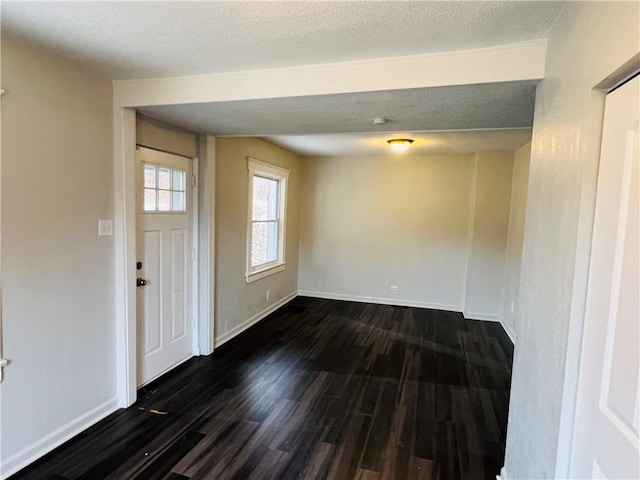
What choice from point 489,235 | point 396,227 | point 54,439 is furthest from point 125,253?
point 489,235

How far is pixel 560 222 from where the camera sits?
4.67ft

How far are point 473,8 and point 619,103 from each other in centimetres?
73

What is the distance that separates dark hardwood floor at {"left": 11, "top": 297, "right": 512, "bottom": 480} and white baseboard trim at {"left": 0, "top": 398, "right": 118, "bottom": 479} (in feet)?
0.16

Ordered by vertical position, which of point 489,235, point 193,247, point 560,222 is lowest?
point 193,247

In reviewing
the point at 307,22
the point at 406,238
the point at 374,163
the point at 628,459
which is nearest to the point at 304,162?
the point at 374,163

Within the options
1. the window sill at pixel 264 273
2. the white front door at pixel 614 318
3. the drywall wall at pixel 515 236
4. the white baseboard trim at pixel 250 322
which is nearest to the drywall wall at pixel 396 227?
the drywall wall at pixel 515 236

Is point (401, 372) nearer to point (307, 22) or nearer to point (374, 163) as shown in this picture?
point (307, 22)

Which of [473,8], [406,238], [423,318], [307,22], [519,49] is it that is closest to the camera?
[473,8]

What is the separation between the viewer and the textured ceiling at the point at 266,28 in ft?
4.99

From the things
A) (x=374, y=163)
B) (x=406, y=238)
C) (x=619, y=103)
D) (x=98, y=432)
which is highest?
(x=374, y=163)

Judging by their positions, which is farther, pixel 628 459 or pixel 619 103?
pixel 619 103

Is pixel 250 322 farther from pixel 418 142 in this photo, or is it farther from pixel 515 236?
pixel 515 236

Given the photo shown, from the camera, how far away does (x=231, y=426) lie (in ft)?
8.22

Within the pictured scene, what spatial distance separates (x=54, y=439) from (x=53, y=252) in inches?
46.2
